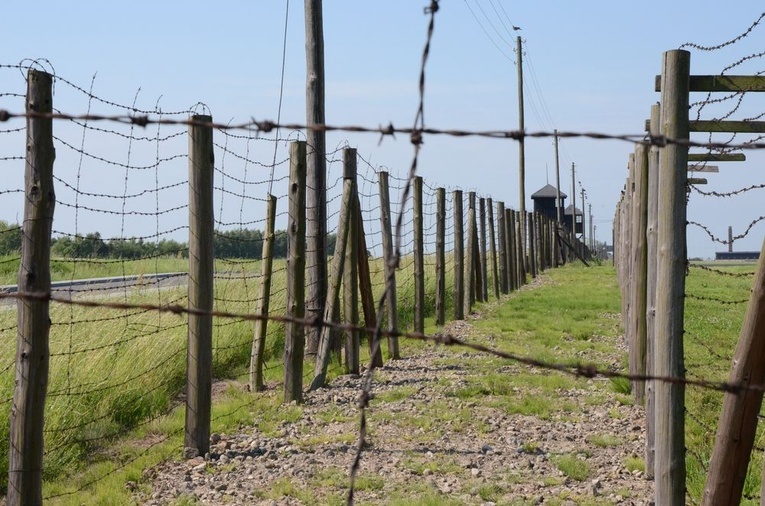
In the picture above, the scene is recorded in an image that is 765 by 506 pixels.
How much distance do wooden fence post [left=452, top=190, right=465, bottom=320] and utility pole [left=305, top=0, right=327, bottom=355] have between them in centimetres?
499

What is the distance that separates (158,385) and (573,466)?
3.80 meters

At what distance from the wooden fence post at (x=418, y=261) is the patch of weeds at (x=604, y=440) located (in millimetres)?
5527

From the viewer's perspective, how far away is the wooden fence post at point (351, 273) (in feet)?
31.3

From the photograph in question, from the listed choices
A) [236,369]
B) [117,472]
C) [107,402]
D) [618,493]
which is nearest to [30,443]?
[117,472]

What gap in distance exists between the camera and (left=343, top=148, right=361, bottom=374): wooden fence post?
31.3 feet

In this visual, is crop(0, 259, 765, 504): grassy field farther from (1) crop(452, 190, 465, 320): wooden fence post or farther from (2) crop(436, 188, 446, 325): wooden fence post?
(1) crop(452, 190, 465, 320): wooden fence post

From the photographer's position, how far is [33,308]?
15.5 feet

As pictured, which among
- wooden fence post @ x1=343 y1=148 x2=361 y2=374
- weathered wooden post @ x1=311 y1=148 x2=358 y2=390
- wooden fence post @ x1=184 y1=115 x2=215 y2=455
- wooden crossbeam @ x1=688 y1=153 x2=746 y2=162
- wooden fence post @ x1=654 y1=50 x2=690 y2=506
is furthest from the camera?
wooden crossbeam @ x1=688 y1=153 x2=746 y2=162

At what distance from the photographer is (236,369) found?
1032cm

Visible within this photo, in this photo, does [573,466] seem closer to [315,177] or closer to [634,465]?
[634,465]

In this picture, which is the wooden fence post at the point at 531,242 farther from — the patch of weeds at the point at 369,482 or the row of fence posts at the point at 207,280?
the patch of weeds at the point at 369,482

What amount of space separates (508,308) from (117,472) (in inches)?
456

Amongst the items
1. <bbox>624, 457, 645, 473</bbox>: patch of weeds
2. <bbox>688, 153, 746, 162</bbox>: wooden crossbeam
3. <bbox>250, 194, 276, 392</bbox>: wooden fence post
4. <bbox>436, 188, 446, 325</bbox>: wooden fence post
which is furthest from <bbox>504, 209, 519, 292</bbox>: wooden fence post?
<bbox>624, 457, 645, 473</bbox>: patch of weeds

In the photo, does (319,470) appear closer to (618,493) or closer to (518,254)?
(618,493)
